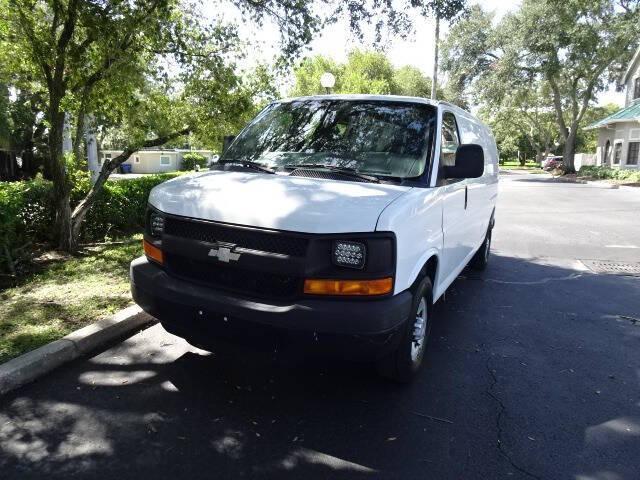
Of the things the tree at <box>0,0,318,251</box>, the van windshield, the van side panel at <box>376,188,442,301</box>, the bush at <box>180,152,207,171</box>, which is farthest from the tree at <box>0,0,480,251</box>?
the bush at <box>180,152,207,171</box>

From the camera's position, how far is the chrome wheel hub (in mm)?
3639

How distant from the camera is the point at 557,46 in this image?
32031 mm

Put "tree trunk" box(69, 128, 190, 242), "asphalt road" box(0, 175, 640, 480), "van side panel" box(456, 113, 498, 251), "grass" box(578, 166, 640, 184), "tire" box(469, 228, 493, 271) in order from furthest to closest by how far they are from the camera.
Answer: "grass" box(578, 166, 640, 184) → "tire" box(469, 228, 493, 271) → "tree trunk" box(69, 128, 190, 242) → "van side panel" box(456, 113, 498, 251) → "asphalt road" box(0, 175, 640, 480)

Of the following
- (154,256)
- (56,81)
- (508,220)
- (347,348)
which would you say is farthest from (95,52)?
(508,220)

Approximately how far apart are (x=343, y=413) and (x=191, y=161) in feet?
159

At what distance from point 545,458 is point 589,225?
10.7 m

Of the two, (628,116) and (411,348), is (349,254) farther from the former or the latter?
(628,116)

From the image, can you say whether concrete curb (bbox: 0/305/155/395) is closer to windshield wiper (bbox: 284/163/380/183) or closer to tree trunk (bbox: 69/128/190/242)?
windshield wiper (bbox: 284/163/380/183)

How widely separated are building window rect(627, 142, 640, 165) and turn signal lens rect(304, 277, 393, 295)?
116ft

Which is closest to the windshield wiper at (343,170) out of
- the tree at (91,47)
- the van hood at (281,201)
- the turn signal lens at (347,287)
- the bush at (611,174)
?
the van hood at (281,201)

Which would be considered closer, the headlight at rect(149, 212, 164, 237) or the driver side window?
the headlight at rect(149, 212, 164, 237)

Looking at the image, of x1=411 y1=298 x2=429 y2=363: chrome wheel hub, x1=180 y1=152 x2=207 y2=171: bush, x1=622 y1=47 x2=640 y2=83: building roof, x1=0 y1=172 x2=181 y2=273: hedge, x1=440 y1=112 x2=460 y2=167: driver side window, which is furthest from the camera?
x1=180 y1=152 x2=207 y2=171: bush

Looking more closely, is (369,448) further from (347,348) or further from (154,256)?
(154,256)

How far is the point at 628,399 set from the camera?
356cm
